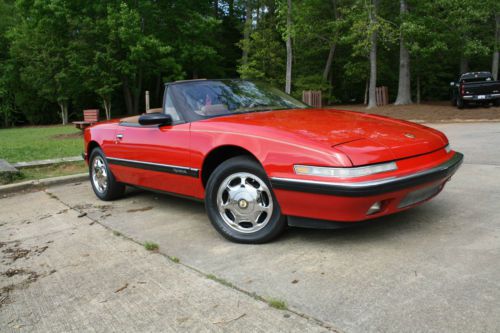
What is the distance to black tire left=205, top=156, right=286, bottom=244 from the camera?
10.8 ft

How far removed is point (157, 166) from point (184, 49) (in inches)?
970

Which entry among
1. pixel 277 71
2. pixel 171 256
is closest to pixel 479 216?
pixel 171 256

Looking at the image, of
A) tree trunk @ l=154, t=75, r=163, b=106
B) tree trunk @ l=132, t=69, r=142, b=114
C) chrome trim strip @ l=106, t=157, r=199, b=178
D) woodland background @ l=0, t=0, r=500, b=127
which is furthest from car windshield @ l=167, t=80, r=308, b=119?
tree trunk @ l=154, t=75, r=163, b=106

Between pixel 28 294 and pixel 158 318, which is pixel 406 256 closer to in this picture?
pixel 158 318

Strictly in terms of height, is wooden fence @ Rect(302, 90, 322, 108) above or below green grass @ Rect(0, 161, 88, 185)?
above

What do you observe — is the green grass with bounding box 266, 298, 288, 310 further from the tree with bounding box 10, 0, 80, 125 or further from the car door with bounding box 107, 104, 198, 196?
the tree with bounding box 10, 0, 80, 125

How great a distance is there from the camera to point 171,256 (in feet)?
10.8

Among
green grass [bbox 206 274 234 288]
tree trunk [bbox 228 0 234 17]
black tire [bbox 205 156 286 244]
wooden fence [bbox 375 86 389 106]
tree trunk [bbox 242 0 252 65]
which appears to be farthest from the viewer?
tree trunk [bbox 228 0 234 17]

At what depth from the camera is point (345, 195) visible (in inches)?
112

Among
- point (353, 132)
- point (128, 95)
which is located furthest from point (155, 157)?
point (128, 95)

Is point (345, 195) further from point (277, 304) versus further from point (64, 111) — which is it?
point (64, 111)

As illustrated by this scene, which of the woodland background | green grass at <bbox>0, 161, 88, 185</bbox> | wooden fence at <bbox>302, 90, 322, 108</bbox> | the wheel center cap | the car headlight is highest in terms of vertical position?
the woodland background

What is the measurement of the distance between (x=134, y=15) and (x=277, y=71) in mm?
9056

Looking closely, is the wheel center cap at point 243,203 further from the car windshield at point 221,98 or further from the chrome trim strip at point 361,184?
the car windshield at point 221,98
